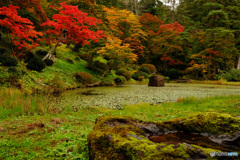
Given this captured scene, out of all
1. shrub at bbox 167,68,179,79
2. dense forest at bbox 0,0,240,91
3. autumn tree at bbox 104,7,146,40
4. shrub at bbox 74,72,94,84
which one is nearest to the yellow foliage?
dense forest at bbox 0,0,240,91

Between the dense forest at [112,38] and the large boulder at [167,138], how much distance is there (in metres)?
7.04

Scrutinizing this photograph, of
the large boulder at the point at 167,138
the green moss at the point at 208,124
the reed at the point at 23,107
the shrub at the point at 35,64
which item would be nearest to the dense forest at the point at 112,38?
the shrub at the point at 35,64

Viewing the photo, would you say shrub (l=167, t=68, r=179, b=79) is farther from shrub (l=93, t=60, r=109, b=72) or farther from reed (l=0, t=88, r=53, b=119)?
reed (l=0, t=88, r=53, b=119)

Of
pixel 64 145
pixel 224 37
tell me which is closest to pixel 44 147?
pixel 64 145

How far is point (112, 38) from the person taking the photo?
14828 millimetres

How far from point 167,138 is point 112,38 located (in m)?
14.0

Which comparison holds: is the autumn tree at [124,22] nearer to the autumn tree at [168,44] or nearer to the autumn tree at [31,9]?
the autumn tree at [168,44]

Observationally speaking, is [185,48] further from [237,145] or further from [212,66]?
[237,145]

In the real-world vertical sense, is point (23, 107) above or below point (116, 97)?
above

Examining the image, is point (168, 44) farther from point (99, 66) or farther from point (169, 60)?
point (99, 66)

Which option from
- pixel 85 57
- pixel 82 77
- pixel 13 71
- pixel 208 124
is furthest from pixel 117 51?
pixel 208 124

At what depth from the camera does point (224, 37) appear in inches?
633

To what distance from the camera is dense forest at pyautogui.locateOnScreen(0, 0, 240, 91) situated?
8.88 metres

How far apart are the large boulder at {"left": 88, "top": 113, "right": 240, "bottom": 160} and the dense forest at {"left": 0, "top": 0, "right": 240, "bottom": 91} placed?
7041mm
